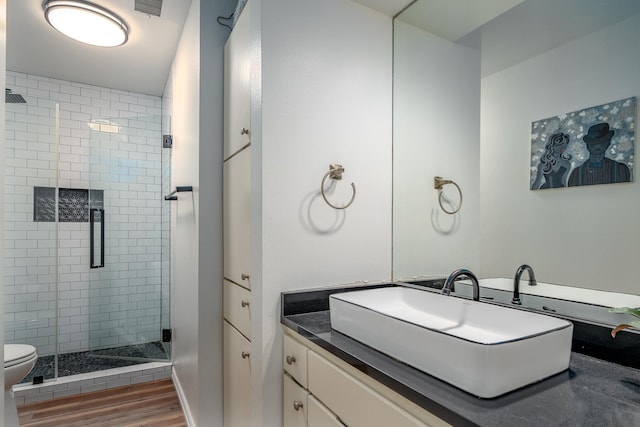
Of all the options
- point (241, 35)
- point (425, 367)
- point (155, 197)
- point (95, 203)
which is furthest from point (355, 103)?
point (95, 203)

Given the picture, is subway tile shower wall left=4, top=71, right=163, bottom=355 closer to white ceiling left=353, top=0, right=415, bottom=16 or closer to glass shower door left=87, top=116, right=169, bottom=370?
glass shower door left=87, top=116, right=169, bottom=370

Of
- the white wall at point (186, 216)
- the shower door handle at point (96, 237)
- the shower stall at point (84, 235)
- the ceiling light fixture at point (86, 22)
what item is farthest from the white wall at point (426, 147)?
the shower door handle at point (96, 237)

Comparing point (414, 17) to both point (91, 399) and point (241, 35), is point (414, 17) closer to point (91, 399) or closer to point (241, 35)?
point (241, 35)

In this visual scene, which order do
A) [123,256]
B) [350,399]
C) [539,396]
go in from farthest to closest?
[123,256]
[350,399]
[539,396]

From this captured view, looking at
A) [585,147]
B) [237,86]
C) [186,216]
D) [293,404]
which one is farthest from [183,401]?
[585,147]

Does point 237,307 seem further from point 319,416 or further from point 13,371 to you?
point 13,371

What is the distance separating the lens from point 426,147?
66.6 inches

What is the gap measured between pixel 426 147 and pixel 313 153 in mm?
603

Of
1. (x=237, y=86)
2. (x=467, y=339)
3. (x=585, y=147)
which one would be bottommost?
(x=467, y=339)

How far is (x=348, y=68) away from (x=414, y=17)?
1.47ft

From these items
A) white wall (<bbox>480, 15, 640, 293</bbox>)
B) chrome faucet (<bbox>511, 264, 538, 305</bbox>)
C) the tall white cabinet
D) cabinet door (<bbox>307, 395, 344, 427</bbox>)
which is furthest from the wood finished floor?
white wall (<bbox>480, 15, 640, 293</bbox>)

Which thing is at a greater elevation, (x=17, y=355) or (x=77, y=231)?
(x=77, y=231)

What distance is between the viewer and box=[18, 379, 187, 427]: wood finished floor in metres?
2.24

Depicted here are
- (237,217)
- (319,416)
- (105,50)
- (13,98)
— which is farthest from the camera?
(13,98)
